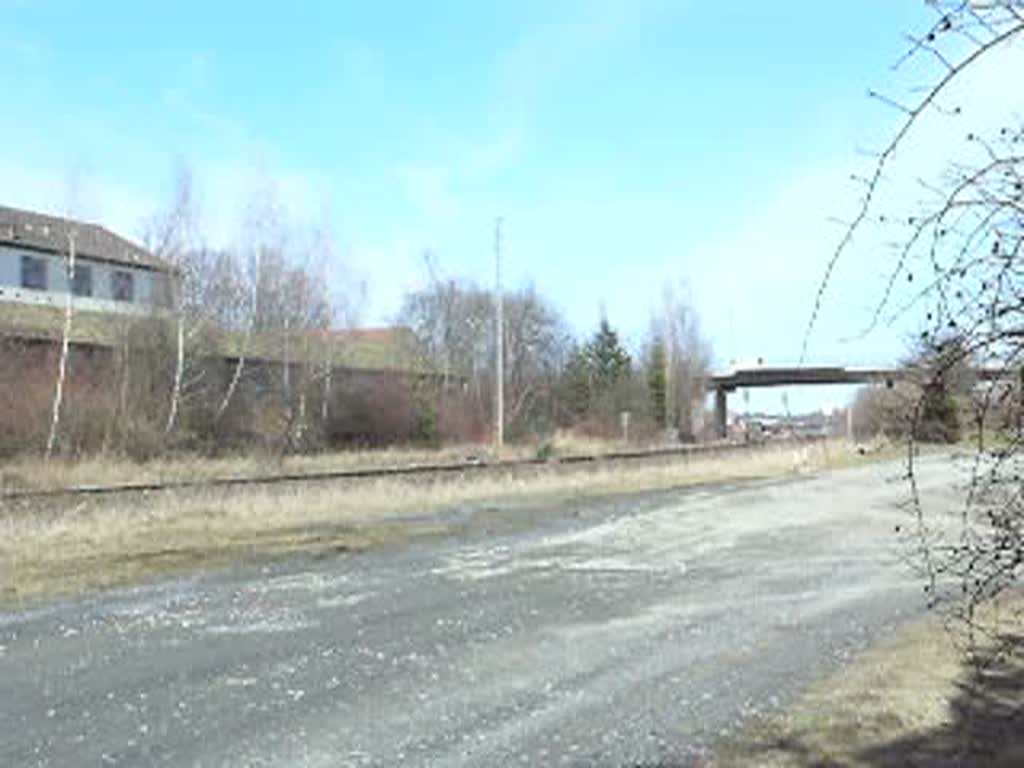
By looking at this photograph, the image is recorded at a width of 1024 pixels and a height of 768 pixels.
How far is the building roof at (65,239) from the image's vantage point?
60875 mm

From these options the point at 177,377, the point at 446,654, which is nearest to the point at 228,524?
the point at 446,654

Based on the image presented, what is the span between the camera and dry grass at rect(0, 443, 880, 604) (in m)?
20.3

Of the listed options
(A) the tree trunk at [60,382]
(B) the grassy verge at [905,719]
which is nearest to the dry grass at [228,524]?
(B) the grassy verge at [905,719]

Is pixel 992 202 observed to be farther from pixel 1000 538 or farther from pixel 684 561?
pixel 684 561

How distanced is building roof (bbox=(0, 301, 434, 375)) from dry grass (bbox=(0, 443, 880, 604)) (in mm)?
21869

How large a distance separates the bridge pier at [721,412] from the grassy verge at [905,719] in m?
95.8

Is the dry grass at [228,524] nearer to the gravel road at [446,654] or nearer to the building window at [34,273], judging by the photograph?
the gravel road at [446,654]

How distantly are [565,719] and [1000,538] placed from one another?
680 cm

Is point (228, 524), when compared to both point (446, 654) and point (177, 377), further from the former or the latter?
point (177, 377)

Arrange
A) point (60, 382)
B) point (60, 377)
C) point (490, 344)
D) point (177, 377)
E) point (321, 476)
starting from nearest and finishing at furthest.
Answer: point (321, 476) < point (60, 382) < point (60, 377) < point (177, 377) < point (490, 344)

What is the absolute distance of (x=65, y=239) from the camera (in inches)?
2438

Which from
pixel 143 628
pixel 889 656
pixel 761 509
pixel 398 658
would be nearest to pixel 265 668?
pixel 398 658

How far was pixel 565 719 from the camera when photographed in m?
10.3

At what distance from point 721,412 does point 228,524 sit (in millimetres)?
90462
